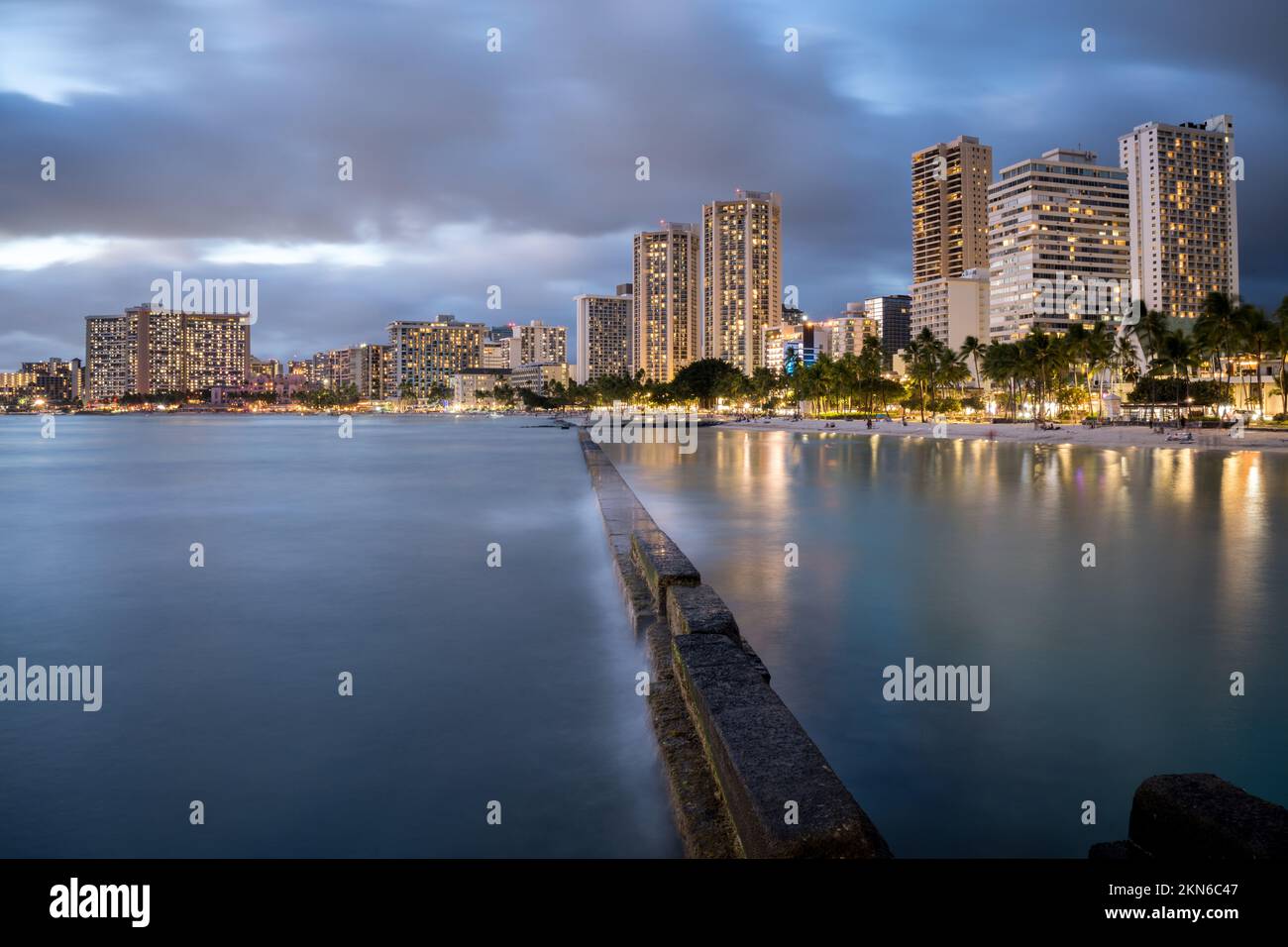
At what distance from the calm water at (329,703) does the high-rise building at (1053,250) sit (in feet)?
653

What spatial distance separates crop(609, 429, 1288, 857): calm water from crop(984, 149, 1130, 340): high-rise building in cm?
18675

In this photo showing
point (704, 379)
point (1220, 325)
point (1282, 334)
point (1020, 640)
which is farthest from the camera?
point (704, 379)

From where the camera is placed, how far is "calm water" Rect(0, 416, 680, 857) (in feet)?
17.4

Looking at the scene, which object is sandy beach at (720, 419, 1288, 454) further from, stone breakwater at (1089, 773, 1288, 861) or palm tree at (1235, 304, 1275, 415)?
stone breakwater at (1089, 773, 1288, 861)

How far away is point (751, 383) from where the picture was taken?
15900cm

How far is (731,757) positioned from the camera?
4723 millimetres

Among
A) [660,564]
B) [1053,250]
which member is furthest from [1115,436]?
[1053,250]

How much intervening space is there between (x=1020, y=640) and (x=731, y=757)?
19.5 ft

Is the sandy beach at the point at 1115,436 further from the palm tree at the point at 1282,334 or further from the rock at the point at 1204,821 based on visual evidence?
the rock at the point at 1204,821

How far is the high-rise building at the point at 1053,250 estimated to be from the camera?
19125 cm

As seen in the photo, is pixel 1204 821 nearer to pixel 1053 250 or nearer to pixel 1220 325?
pixel 1220 325
